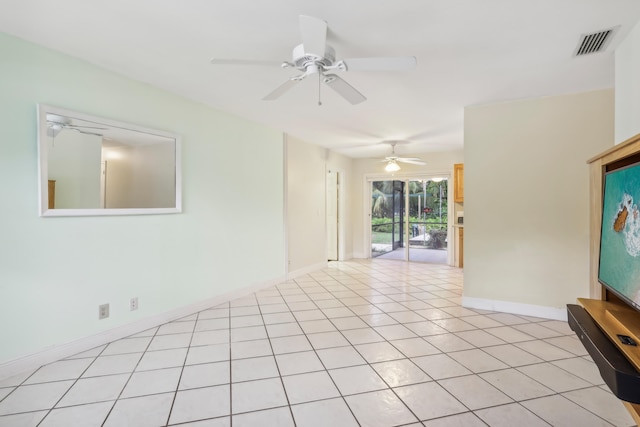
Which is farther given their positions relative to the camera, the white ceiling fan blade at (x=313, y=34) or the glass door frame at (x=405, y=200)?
Answer: the glass door frame at (x=405, y=200)

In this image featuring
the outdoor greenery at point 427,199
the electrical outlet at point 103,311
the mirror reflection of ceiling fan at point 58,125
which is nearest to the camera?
the mirror reflection of ceiling fan at point 58,125

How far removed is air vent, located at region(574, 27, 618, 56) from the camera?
6.79 feet

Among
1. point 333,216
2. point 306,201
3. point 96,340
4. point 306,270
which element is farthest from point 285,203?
point 96,340

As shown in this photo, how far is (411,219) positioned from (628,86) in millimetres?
4748

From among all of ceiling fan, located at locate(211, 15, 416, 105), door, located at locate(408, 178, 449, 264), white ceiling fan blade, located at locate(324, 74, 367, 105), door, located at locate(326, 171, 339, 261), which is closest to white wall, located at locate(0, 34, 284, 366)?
ceiling fan, located at locate(211, 15, 416, 105)

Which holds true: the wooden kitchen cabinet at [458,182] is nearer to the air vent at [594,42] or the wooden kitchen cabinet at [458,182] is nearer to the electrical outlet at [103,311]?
the air vent at [594,42]

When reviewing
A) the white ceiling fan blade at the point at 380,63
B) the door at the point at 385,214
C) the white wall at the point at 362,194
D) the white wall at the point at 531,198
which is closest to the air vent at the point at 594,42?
the white wall at the point at 531,198

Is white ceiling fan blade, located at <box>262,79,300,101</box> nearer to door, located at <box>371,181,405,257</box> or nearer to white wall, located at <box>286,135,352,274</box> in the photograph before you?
white wall, located at <box>286,135,352,274</box>

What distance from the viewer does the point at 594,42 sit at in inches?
85.6

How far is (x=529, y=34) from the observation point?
2.09 metres

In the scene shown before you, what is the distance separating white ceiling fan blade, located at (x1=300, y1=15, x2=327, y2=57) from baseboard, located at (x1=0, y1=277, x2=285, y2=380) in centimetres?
276

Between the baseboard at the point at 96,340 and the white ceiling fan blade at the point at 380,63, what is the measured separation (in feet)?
9.37

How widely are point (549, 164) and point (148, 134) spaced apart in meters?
4.06

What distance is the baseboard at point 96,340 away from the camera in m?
2.16
